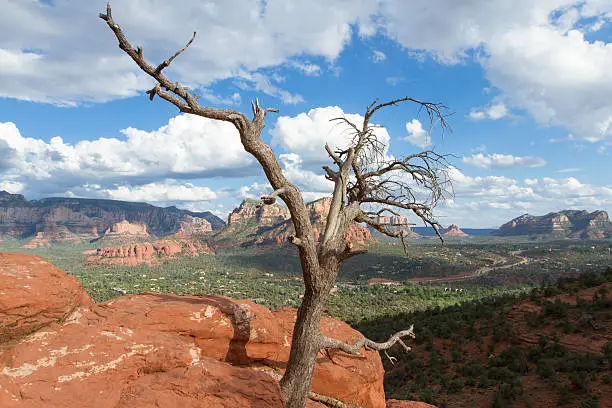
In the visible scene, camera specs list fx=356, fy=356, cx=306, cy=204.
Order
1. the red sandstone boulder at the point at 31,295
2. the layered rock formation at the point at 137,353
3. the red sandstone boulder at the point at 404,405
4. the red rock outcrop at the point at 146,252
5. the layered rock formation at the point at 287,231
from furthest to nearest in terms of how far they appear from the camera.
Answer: the layered rock formation at the point at 287,231
the red rock outcrop at the point at 146,252
the red sandstone boulder at the point at 404,405
the red sandstone boulder at the point at 31,295
the layered rock formation at the point at 137,353

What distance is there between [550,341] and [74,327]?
25073 mm

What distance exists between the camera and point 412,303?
54.2 metres

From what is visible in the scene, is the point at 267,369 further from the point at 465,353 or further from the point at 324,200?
the point at 324,200

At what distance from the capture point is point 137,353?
6031 mm

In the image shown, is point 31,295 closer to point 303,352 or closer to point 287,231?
point 303,352

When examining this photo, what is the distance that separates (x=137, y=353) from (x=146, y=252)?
534ft

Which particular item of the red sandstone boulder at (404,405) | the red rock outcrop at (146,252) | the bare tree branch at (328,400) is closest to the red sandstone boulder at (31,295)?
the bare tree branch at (328,400)

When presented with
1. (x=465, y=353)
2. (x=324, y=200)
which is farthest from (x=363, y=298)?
(x=324, y=200)

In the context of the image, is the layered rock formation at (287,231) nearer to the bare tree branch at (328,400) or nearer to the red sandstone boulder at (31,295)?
the bare tree branch at (328,400)

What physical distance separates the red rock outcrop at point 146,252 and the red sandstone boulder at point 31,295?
152332 mm

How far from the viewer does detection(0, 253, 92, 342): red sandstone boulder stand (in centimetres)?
556

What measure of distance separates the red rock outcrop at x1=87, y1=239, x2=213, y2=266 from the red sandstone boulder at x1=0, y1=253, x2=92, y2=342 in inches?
5997

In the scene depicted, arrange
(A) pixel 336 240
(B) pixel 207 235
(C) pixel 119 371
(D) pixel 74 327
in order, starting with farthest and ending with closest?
1. (B) pixel 207 235
2. (A) pixel 336 240
3. (D) pixel 74 327
4. (C) pixel 119 371

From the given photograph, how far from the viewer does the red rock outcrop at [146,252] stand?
147 m
